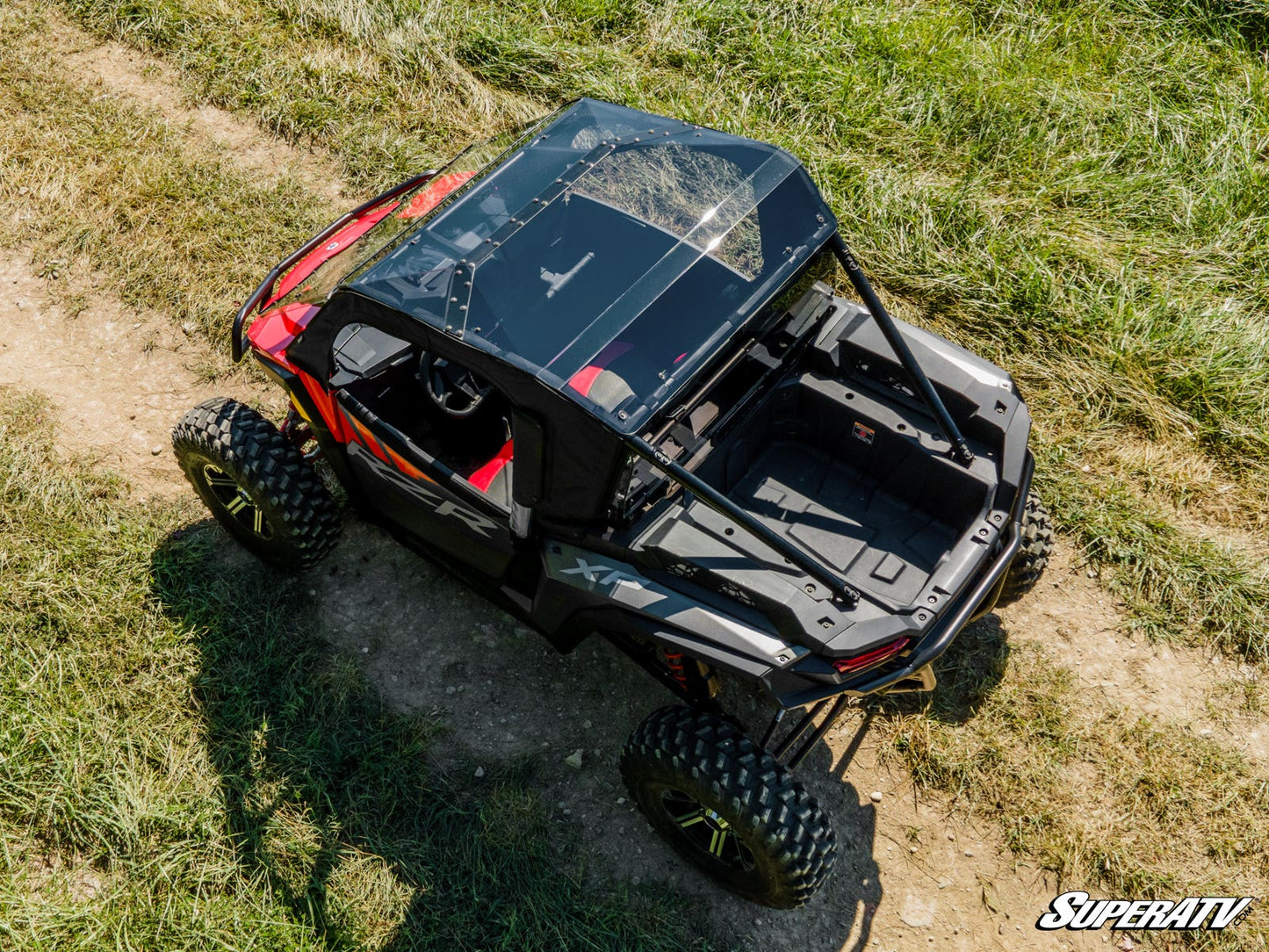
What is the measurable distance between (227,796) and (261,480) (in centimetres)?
131

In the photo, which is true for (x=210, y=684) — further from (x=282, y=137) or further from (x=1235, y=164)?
(x=1235, y=164)

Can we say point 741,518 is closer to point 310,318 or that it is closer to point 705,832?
point 705,832

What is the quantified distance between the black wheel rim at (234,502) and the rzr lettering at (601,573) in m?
1.68

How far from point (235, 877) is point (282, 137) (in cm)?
468

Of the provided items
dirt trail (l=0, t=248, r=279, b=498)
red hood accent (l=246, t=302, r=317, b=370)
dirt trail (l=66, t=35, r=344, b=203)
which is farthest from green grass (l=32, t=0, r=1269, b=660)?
red hood accent (l=246, t=302, r=317, b=370)

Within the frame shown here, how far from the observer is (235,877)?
422 centimetres

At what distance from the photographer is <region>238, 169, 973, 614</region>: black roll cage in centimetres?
341

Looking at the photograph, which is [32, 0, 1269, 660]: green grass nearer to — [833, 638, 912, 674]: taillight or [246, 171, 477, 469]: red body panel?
[246, 171, 477, 469]: red body panel

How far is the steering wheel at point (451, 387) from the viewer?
14.6ft

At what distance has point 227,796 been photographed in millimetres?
4402

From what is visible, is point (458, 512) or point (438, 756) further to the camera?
point (438, 756)

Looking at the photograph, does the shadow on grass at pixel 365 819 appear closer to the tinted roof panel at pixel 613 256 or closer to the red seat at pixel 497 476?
the red seat at pixel 497 476

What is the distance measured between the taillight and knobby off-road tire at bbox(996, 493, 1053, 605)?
118cm

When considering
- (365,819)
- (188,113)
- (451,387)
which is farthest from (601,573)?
(188,113)
